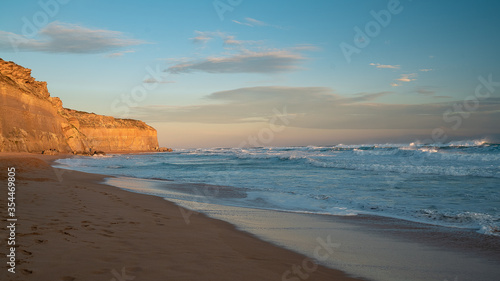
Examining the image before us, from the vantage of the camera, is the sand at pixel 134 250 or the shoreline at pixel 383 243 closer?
the sand at pixel 134 250

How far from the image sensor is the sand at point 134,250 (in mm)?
3232

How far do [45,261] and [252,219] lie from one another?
4.62 m

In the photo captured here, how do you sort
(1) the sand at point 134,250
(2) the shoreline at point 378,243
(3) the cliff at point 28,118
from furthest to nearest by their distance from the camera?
(3) the cliff at point 28,118 → (2) the shoreline at point 378,243 → (1) the sand at point 134,250

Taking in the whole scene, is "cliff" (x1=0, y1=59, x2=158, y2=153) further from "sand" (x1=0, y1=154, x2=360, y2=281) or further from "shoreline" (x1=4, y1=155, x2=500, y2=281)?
"shoreline" (x1=4, y1=155, x2=500, y2=281)

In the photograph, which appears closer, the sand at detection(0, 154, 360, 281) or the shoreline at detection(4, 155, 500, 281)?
the sand at detection(0, 154, 360, 281)

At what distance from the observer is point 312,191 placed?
12.1 meters

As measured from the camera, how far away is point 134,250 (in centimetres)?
403

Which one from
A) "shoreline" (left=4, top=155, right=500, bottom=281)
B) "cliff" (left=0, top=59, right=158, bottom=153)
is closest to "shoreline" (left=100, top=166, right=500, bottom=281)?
"shoreline" (left=4, top=155, right=500, bottom=281)

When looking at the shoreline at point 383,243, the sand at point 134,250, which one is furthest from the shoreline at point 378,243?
the sand at point 134,250

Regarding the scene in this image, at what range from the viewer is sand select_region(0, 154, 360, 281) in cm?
323

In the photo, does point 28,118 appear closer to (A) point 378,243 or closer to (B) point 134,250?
(B) point 134,250

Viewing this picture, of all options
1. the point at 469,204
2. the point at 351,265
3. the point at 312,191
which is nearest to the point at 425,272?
the point at 351,265

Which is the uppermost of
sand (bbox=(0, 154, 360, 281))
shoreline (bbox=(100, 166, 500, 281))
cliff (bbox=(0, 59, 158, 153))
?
cliff (bbox=(0, 59, 158, 153))

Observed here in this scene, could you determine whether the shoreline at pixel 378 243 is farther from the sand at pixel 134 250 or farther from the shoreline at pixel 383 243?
the sand at pixel 134 250
